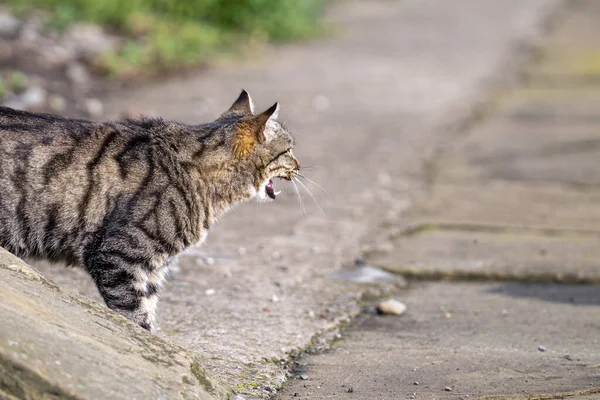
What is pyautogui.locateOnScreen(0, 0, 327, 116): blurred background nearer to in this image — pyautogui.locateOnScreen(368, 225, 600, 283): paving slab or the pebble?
pyautogui.locateOnScreen(368, 225, 600, 283): paving slab

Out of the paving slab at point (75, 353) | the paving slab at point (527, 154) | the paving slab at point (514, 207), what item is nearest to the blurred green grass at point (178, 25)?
the paving slab at point (527, 154)

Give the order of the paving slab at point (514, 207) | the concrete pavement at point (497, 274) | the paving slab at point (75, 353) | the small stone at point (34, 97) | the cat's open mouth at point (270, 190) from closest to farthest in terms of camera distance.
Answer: the paving slab at point (75, 353) < the concrete pavement at point (497, 274) < the cat's open mouth at point (270, 190) < the paving slab at point (514, 207) < the small stone at point (34, 97)

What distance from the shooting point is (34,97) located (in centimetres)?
765

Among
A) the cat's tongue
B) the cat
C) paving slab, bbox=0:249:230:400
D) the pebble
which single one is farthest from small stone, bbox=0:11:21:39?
paving slab, bbox=0:249:230:400

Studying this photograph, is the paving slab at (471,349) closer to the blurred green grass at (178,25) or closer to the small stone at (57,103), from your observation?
the small stone at (57,103)

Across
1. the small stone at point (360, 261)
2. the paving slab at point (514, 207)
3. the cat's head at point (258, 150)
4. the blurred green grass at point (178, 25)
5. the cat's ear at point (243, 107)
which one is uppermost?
the blurred green grass at point (178, 25)

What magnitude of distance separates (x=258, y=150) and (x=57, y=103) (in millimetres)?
3792

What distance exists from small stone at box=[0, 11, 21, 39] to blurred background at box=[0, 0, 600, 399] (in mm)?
69

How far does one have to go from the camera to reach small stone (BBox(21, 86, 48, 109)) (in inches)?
297

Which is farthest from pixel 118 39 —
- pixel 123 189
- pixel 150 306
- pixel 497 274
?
pixel 150 306

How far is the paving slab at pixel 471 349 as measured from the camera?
3773 mm

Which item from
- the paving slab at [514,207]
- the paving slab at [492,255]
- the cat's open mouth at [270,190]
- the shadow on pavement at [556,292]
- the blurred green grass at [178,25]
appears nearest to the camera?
the cat's open mouth at [270,190]

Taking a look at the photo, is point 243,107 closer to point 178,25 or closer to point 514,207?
point 514,207

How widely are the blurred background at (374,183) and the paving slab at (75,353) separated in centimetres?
6
